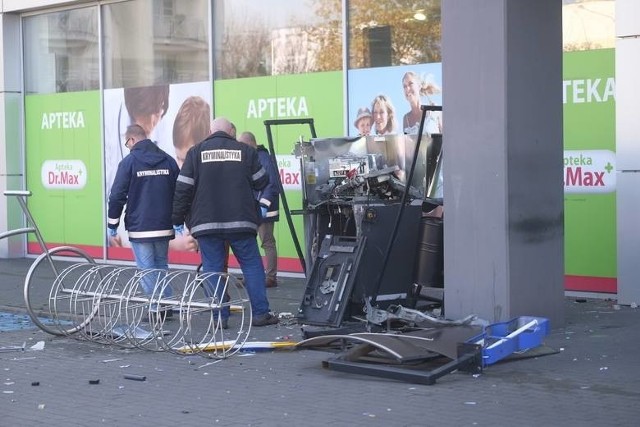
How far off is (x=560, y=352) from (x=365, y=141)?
2952 mm

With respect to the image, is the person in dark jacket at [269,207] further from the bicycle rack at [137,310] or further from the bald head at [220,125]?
the bicycle rack at [137,310]

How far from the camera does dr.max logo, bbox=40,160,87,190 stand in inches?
674

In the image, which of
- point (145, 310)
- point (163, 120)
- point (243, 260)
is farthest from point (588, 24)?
point (163, 120)

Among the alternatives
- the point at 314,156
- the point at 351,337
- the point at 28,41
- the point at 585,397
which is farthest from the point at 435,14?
the point at 28,41

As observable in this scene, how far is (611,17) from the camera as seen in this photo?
1120cm

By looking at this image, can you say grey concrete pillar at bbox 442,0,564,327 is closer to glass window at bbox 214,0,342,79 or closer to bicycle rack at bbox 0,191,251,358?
bicycle rack at bbox 0,191,251,358

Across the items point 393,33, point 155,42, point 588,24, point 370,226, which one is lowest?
point 370,226

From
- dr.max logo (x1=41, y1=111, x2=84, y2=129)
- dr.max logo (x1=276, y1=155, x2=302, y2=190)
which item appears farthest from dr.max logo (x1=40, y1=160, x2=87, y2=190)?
dr.max logo (x1=276, y1=155, x2=302, y2=190)

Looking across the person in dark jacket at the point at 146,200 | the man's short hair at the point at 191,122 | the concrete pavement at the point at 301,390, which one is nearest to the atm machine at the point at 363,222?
the concrete pavement at the point at 301,390

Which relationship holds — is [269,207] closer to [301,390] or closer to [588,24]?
[588,24]

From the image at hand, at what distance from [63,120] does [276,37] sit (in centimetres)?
454

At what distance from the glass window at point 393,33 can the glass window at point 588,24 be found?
1.54 meters

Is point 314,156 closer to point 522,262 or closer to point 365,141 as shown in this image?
point 365,141

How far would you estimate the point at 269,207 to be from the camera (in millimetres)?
11461
